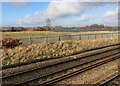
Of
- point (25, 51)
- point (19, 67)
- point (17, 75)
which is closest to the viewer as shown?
point (17, 75)

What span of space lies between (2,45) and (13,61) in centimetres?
732

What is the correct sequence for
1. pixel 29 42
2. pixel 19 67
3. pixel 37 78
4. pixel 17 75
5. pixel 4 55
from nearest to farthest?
pixel 37 78, pixel 17 75, pixel 19 67, pixel 4 55, pixel 29 42

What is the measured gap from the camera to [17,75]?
1374 centimetres

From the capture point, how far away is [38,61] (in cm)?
1858

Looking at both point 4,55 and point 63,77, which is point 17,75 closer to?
point 63,77

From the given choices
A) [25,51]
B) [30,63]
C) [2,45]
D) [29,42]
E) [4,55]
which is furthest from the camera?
[29,42]

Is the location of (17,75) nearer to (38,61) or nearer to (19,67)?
(19,67)

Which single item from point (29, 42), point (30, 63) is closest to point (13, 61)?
point (30, 63)

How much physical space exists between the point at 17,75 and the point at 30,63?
4.14 m

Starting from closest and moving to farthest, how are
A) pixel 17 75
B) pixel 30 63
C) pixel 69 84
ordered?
pixel 69 84
pixel 17 75
pixel 30 63

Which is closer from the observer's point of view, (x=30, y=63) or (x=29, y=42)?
(x=30, y=63)

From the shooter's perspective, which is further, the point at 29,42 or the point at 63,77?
the point at 29,42

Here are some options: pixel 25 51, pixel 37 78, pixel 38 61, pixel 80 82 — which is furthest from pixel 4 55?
pixel 80 82

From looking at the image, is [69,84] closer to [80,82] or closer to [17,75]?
[80,82]
